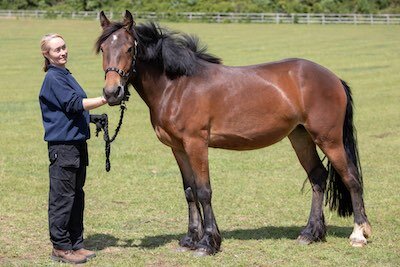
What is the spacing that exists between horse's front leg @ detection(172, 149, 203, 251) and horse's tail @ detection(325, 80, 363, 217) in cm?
157

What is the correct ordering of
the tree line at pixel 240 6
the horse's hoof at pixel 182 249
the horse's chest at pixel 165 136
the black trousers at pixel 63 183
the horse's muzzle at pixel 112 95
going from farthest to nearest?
the tree line at pixel 240 6 < the horse's hoof at pixel 182 249 < the horse's chest at pixel 165 136 < the black trousers at pixel 63 183 < the horse's muzzle at pixel 112 95

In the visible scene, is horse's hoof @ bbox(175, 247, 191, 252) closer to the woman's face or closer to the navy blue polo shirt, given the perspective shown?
the navy blue polo shirt

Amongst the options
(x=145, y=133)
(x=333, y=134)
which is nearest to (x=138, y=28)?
(x=333, y=134)

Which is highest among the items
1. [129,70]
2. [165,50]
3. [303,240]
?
[165,50]

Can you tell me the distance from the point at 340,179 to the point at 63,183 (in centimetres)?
308

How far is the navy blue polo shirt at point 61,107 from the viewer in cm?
650

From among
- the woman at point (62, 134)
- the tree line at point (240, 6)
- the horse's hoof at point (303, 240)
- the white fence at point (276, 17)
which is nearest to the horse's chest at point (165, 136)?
the woman at point (62, 134)

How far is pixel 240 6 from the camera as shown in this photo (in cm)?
6656

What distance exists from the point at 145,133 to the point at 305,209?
7291 millimetres

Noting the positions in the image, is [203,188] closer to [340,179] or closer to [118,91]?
[118,91]

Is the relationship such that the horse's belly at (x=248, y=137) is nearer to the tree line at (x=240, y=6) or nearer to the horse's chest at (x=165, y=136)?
the horse's chest at (x=165, y=136)

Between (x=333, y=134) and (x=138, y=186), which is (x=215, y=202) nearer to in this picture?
(x=138, y=186)

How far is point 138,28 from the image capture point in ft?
23.1

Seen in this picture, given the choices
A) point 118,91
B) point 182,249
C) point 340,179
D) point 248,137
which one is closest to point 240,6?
point 340,179
